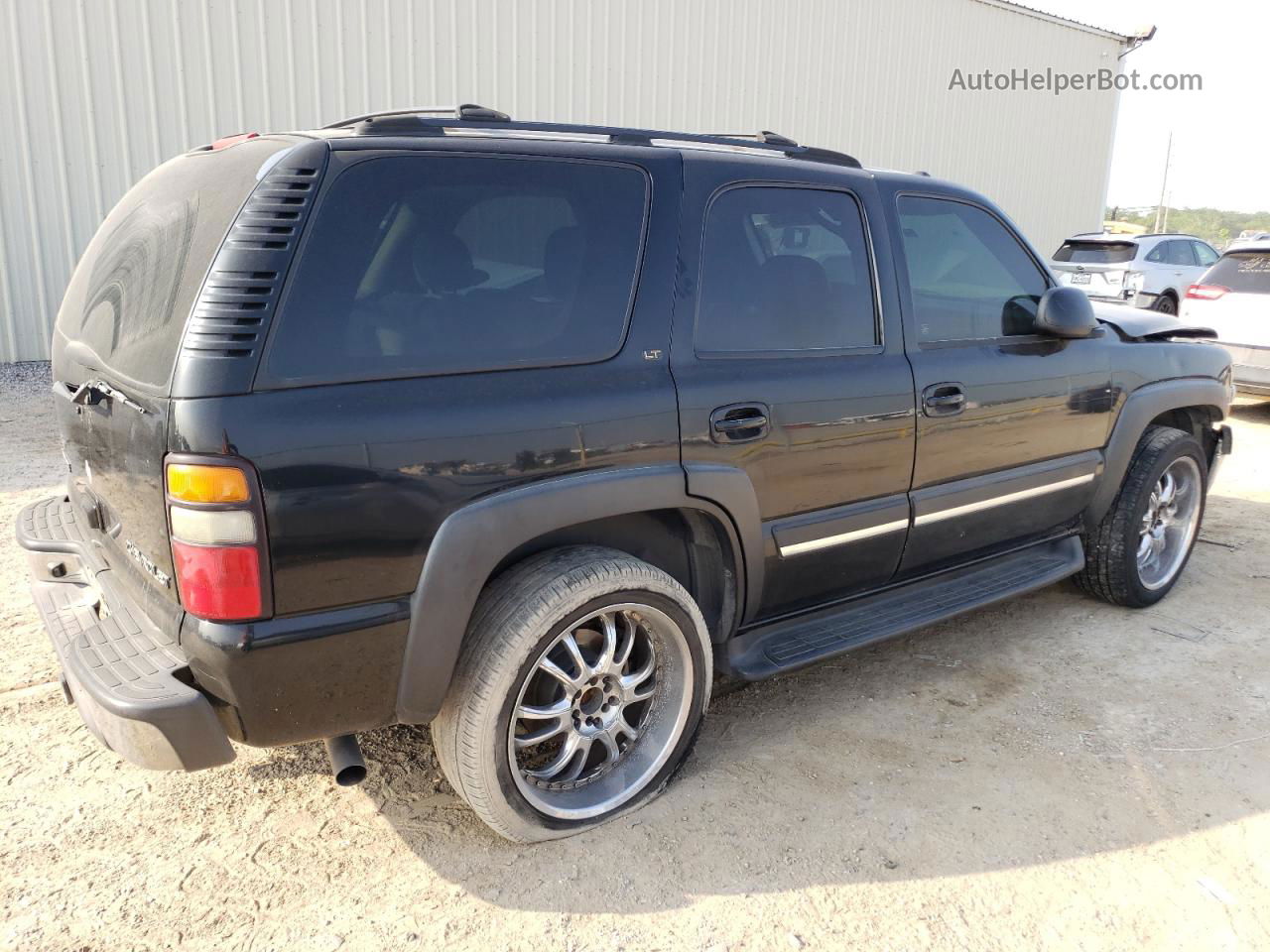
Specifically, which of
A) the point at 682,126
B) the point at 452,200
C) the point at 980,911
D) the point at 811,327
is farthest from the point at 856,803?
the point at 682,126

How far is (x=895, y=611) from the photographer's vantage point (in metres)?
3.33

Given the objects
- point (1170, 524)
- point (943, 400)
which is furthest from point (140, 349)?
point (1170, 524)

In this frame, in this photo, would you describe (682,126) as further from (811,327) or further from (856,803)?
(856,803)

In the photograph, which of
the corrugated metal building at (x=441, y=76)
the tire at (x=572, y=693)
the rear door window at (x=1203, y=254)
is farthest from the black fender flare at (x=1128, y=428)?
the rear door window at (x=1203, y=254)

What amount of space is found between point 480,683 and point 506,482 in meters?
0.50

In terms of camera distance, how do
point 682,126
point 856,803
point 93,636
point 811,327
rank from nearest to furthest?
1. point 93,636
2. point 856,803
3. point 811,327
4. point 682,126

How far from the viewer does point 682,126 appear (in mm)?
11812

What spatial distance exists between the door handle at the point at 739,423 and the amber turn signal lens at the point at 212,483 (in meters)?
1.26

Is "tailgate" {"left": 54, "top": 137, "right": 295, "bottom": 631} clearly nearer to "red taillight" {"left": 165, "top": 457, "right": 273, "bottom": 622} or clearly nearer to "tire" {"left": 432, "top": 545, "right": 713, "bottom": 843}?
"red taillight" {"left": 165, "top": 457, "right": 273, "bottom": 622}

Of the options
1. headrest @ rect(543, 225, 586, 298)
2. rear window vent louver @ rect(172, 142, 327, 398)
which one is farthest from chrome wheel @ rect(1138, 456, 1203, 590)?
rear window vent louver @ rect(172, 142, 327, 398)

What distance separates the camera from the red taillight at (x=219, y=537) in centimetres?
197

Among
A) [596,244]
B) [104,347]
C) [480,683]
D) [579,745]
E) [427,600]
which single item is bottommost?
[579,745]

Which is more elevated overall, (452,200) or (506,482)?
(452,200)

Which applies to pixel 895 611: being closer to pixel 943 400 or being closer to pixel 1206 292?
pixel 943 400
